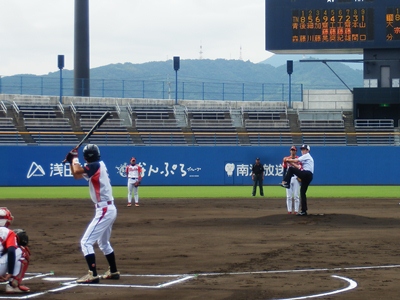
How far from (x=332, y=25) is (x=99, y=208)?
1329 inches

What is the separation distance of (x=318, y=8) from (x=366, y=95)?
28.9 ft

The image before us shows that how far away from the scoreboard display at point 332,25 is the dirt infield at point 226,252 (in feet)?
59.5

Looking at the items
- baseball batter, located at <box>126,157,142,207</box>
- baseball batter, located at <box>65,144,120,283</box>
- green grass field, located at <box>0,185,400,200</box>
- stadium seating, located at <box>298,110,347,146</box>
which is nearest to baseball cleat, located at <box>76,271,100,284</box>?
baseball batter, located at <box>65,144,120,283</box>

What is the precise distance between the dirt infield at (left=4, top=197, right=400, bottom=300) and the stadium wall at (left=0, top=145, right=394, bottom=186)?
63.6 ft

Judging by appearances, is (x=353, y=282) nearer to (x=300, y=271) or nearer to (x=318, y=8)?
(x=300, y=271)

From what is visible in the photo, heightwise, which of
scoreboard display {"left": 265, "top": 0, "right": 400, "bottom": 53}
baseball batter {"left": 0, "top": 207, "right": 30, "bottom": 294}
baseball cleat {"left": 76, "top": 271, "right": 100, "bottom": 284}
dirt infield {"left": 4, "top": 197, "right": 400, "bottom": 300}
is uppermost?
scoreboard display {"left": 265, "top": 0, "right": 400, "bottom": 53}

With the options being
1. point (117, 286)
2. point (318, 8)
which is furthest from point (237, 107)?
point (117, 286)

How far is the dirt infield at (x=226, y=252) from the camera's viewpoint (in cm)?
1017

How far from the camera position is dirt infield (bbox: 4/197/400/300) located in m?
10.2

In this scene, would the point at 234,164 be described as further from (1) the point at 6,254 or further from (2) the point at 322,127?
(1) the point at 6,254

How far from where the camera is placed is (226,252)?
47.8 feet

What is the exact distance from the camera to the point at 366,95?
48594 mm

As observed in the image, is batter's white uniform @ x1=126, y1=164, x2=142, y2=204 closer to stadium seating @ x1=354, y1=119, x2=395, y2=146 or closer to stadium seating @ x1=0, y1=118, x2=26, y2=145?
stadium seating @ x1=0, y1=118, x2=26, y2=145

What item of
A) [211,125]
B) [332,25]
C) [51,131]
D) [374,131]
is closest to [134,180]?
[332,25]
